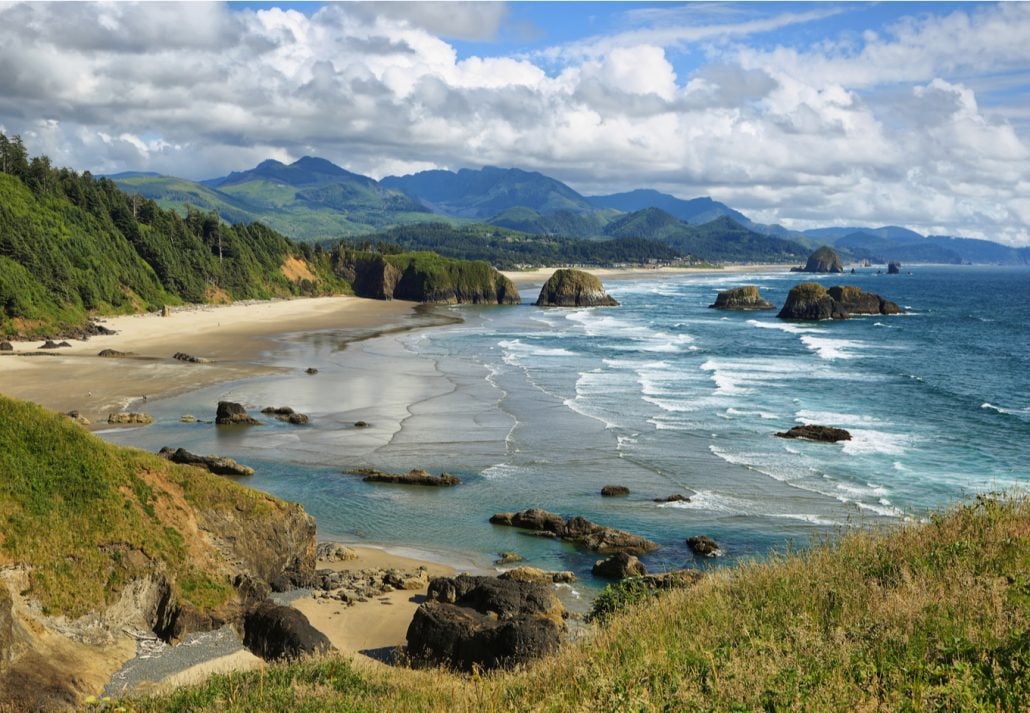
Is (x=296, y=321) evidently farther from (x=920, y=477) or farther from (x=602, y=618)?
(x=602, y=618)

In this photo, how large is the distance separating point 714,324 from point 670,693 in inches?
4228

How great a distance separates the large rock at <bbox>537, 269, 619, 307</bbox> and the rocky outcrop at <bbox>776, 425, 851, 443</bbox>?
107862 mm

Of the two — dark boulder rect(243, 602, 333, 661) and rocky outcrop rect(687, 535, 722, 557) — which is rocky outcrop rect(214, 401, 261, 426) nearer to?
rocky outcrop rect(687, 535, 722, 557)

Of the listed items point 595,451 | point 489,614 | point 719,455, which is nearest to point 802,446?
point 719,455

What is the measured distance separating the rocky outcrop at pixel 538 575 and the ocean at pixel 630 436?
0.63 metres

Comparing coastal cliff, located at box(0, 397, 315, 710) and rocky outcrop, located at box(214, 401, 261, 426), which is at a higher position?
coastal cliff, located at box(0, 397, 315, 710)

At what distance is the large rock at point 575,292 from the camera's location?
154m

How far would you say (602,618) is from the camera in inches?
712

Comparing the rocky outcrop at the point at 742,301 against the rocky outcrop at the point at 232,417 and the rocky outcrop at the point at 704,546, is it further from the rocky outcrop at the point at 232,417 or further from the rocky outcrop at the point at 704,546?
the rocky outcrop at the point at 704,546

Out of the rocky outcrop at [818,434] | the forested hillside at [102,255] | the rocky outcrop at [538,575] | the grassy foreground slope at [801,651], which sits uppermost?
the forested hillside at [102,255]

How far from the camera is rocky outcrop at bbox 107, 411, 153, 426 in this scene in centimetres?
4741

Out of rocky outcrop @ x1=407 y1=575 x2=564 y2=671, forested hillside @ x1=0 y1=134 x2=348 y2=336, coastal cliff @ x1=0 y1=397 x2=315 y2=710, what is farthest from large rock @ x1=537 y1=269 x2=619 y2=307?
rocky outcrop @ x1=407 y1=575 x2=564 y2=671

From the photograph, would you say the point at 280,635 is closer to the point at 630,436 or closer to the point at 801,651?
the point at 801,651

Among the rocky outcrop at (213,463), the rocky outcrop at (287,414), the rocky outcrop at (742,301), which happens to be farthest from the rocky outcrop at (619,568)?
the rocky outcrop at (742,301)
